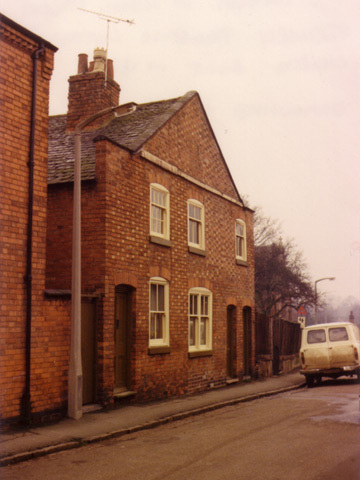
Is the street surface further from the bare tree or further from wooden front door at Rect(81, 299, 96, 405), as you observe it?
the bare tree

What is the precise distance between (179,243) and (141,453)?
8.28 m

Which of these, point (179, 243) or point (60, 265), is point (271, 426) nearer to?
point (60, 265)

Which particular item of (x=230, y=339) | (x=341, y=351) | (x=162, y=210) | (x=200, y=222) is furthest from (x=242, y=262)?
(x=162, y=210)

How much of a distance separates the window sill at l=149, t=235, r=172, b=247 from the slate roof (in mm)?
2233

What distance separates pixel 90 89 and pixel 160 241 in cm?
551

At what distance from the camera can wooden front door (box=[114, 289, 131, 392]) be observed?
43.4 feet

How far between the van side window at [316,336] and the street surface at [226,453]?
777cm

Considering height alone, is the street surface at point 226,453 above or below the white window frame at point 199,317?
below

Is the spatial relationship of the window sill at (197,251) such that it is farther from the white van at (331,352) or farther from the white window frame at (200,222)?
the white van at (331,352)

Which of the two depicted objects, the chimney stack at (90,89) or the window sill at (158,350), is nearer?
the window sill at (158,350)

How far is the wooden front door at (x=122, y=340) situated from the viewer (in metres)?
13.2

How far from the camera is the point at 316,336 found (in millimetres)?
19828

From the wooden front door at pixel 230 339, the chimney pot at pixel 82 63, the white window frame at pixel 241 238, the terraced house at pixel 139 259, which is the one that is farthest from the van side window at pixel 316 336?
the chimney pot at pixel 82 63

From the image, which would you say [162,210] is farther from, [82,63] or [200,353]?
A: [82,63]
